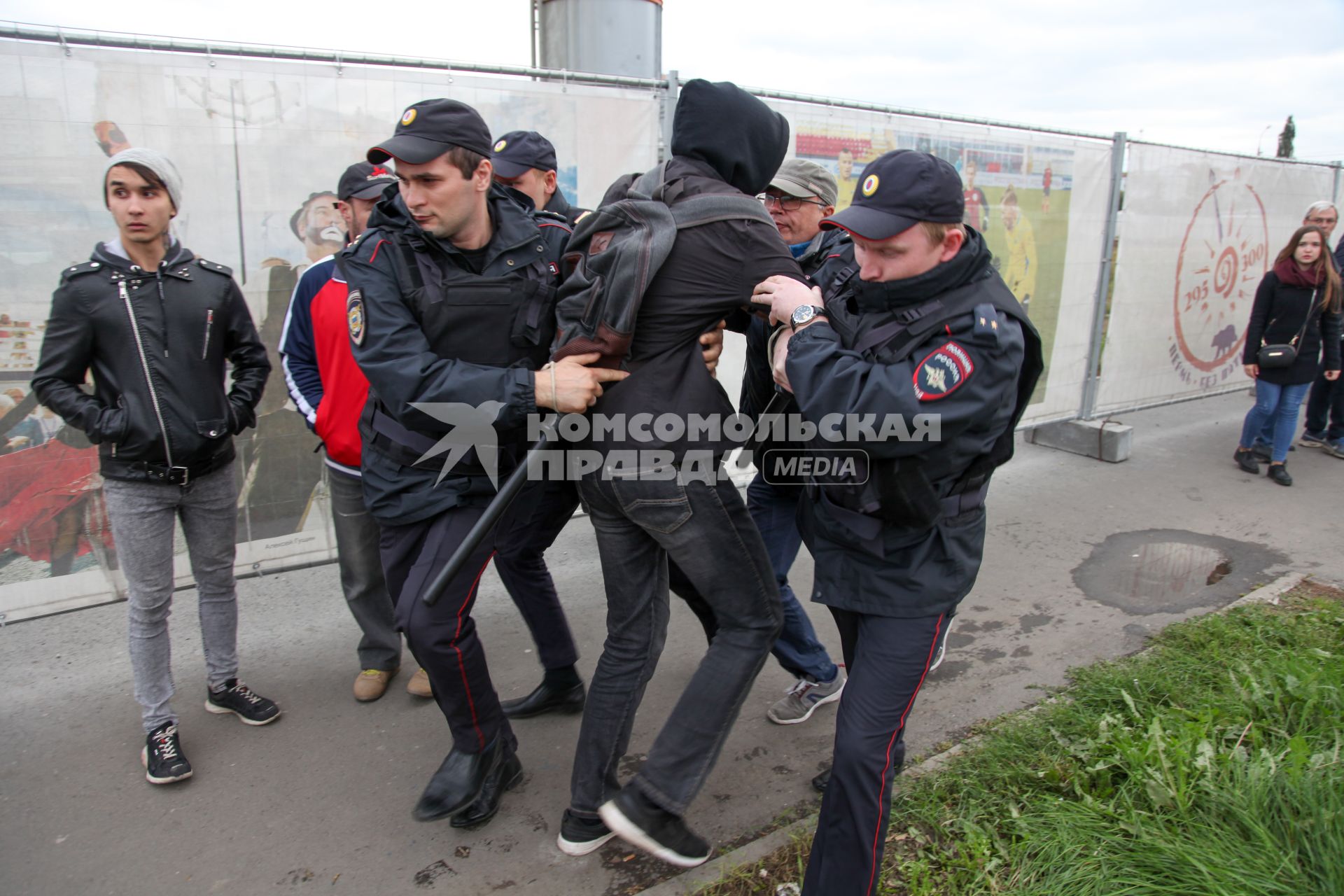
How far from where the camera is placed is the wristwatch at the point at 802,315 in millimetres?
2180

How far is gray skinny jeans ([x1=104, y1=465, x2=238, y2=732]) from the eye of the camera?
115 inches

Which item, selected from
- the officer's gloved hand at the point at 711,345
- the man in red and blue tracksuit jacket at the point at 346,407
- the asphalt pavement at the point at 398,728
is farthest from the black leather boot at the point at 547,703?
the officer's gloved hand at the point at 711,345

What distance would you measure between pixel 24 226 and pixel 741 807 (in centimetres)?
348

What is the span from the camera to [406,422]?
8.34 ft

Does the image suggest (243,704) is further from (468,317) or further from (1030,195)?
(1030,195)

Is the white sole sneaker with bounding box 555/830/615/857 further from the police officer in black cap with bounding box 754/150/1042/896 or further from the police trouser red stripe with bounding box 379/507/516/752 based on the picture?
Result: the police officer in black cap with bounding box 754/150/1042/896

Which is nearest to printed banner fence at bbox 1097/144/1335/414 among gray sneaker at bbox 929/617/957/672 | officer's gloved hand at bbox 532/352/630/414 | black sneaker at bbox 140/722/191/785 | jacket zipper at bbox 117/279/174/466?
gray sneaker at bbox 929/617/957/672

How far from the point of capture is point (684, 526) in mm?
2359

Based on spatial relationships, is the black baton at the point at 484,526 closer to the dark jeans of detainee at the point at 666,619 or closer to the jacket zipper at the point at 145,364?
the dark jeans of detainee at the point at 666,619

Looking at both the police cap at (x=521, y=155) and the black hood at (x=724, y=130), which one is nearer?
the black hood at (x=724, y=130)

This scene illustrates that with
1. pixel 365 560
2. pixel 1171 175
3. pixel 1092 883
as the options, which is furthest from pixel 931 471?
pixel 1171 175

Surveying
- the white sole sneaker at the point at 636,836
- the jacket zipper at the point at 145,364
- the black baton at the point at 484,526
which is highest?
the jacket zipper at the point at 145,364

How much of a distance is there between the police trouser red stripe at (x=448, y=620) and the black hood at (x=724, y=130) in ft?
4.04

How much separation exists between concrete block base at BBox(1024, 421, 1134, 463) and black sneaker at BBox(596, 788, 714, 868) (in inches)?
216
